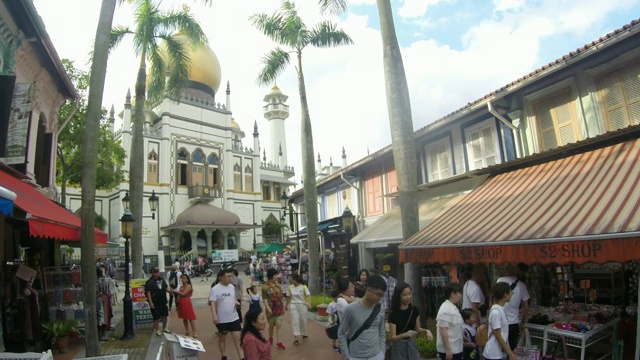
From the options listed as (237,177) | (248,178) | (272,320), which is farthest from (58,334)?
(248,178)

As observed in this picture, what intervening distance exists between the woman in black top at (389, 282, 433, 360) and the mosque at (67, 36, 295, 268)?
93.9 ft

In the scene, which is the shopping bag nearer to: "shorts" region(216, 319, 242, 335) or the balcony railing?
"shorts" region(216, 319, 242, 335)

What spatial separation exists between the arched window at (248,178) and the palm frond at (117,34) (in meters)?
27.5

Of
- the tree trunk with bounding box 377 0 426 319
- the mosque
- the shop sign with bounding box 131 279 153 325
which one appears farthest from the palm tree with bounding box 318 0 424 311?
the mosque

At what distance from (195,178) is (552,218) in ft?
114

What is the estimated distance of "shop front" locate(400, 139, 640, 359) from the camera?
18.2ft

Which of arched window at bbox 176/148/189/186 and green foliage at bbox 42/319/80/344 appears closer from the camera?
green foliage at bbox 42/319/80/344

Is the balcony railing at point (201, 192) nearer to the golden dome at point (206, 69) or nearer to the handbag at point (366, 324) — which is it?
the golden dome at point (206, 69)

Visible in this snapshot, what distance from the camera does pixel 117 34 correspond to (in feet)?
47.7

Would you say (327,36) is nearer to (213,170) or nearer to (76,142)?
(76,142)

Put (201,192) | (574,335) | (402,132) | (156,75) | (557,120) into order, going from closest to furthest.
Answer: (574,335), (402,132), (557,120), (156,75), (201,192)

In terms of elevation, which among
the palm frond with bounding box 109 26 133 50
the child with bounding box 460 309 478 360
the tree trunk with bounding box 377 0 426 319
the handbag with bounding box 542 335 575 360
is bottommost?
the handbag with bounding box 542 335 575 360

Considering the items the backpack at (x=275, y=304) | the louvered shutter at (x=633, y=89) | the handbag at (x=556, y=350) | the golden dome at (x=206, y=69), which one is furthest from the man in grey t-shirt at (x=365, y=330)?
the golden dome at (x=206, y=69)

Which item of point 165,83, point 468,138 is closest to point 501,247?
point 468,138
